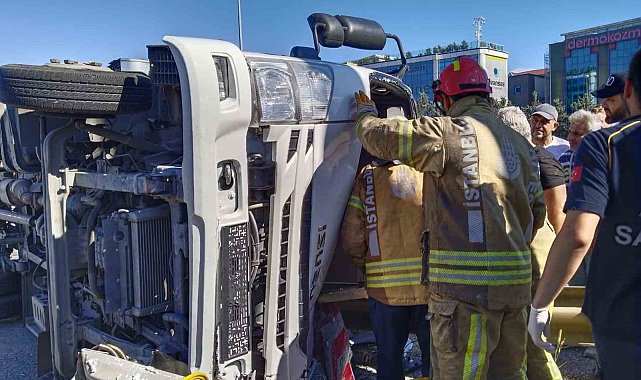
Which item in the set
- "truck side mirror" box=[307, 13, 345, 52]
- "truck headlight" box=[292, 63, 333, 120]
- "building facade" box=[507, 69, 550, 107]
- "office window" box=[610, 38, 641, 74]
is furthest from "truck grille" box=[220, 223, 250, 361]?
"building facade" box=[507, 69, 550, 107]

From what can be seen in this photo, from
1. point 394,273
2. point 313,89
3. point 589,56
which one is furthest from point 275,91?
point 589,56

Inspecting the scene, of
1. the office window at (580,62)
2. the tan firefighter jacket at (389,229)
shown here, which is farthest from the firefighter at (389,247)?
the office window at (580,62)

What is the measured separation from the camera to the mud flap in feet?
11.1

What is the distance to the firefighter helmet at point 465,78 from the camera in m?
2.73

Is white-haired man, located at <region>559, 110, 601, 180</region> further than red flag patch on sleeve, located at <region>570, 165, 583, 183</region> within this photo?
Yes

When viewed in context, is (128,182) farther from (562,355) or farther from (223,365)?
(562,355)

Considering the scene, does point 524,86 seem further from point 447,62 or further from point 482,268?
point 482,268

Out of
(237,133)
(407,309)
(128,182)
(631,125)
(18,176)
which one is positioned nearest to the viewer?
(631,125)

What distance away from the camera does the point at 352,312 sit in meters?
4.14

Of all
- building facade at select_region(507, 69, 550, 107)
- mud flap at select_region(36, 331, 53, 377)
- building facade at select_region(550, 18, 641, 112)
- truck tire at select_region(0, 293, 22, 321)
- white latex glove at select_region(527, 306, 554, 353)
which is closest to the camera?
white latex glove at select_region(527, 306, 554, 353)

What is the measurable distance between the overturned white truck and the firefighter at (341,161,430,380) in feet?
0.40

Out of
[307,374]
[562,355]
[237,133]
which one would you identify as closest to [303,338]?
→ [307,374]

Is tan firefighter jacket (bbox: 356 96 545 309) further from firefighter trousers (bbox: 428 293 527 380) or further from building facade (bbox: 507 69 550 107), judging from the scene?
building facade (bbox: 507 69 550 107)

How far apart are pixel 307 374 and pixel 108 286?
3.50ft
